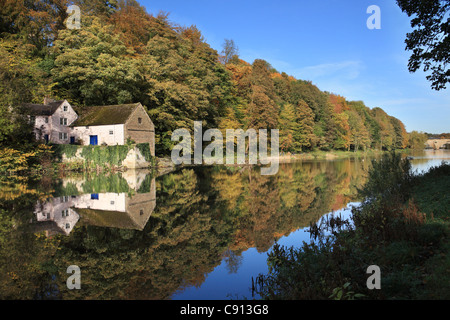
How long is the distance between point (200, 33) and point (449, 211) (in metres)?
52.3

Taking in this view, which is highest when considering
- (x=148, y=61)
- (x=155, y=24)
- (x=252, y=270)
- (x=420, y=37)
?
(x=155, y=24)

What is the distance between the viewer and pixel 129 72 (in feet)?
107

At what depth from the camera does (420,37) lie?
1234cm

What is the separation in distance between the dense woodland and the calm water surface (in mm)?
18831

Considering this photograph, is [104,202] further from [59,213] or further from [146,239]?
[146,239]

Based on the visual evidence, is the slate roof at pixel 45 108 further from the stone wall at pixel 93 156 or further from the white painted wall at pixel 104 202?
the white painted wall at pixel 104 202

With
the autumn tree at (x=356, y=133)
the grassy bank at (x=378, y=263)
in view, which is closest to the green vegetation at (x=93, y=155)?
the grassy bank at (x=378, y=263)

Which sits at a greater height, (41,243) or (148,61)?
(148,61)

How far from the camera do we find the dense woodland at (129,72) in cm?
3272

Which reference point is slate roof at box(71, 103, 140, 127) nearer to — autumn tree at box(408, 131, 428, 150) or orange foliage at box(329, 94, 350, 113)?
orange foliage at box(329, 94, 350, 113)

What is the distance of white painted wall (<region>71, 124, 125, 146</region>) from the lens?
102 feet

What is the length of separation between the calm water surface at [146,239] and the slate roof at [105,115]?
58.7ft
